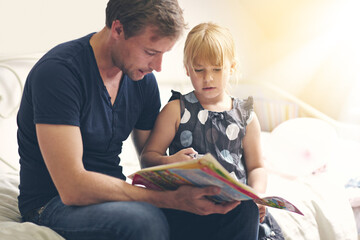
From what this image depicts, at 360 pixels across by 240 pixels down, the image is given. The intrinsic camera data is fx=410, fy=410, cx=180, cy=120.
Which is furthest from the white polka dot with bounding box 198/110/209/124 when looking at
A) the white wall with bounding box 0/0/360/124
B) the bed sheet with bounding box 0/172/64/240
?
the white wall with bounding box 0/0/360/124

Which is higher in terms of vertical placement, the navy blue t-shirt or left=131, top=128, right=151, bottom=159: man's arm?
the navy blue t-shirt

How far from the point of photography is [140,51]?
3.28ft

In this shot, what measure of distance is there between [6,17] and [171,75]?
833mm

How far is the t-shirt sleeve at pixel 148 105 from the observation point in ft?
3.86

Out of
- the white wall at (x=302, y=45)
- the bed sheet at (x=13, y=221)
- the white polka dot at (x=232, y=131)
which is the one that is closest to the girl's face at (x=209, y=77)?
the white polka dot at (x=232, y=131)

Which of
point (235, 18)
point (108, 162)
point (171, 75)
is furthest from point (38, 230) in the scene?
point (235, 18)

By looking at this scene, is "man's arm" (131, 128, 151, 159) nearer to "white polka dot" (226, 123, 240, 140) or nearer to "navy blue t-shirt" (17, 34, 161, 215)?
"navy blue t-shirt" (17, 34, 161, 215)

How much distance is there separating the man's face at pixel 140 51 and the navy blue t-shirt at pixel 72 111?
2.6 inches

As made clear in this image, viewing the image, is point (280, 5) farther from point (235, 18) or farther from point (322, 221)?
point (322, 221)

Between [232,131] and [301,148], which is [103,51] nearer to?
[232,131]

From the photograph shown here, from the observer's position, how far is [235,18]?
8.36 feet

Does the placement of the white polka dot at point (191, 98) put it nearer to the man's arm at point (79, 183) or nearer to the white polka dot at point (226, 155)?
the white polka dot at point (226, 155)

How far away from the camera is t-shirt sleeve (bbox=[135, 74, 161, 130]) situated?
118cm

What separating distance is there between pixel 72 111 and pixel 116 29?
0.76 ft
